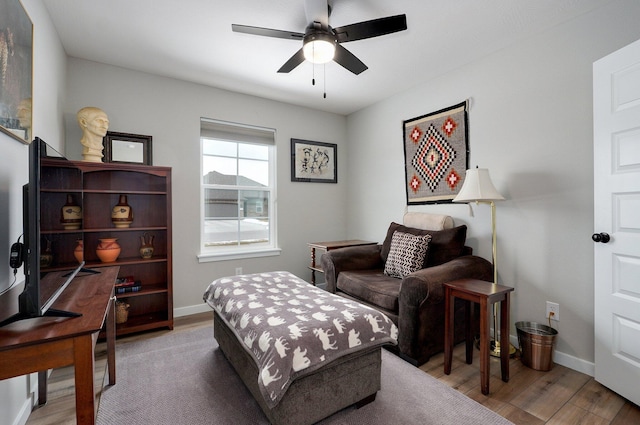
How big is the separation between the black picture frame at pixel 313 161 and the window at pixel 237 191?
32cm

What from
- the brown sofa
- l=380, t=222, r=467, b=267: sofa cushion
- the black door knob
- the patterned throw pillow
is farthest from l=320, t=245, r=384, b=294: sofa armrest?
the black door knob

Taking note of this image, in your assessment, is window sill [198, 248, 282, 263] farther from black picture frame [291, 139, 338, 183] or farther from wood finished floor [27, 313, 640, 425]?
wood finished floor [27, 313, 640, 425]

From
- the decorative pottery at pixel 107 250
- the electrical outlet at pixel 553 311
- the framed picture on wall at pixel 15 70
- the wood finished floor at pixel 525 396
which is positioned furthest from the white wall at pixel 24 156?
the electrical outlet at pixel 553 311

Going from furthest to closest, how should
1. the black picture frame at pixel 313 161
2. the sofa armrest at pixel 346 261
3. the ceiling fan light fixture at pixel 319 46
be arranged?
the black picture frame at pixel 313 161, the sofa armrest at pixel 346 261, the ceiling fan light fixture at pixel 319 46

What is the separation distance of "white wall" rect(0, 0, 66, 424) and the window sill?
5.36 ft

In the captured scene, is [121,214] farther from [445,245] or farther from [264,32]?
[445,245]

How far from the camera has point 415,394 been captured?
1824 mm

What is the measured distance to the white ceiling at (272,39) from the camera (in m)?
2.03

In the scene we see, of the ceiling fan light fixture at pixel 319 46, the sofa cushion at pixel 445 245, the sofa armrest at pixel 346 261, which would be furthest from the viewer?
the sofa armrest at pixel 346 261

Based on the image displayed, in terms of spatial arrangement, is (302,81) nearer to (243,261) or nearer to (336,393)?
(243,261)

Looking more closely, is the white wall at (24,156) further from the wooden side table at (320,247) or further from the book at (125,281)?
the wooden side table at (320,247)

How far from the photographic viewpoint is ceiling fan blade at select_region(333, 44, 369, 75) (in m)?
2.09

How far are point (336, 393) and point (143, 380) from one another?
1359mm

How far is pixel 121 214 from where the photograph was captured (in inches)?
106
